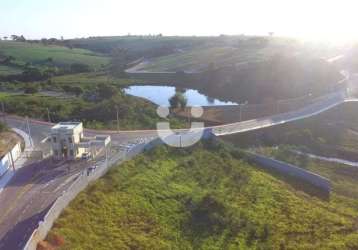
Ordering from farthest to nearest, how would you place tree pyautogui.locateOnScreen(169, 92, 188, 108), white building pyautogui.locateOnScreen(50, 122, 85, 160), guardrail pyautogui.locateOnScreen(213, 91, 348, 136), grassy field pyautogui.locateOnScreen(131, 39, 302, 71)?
grassy field pyautogui.locateOnScreen(131, 39, 302, 71), tree pyautogui.locateOnScreen(169, 92, 188, 108), guardrail pyautogui.locateOnScreen(213, 91, 348, 136), white building pyautogui.locateOnScreen(50, 122, 85, 160)

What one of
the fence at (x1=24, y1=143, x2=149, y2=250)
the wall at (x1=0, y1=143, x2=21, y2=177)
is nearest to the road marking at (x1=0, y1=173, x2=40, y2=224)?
the wall at (x1=0, y1=143, x2=21, y2=177)

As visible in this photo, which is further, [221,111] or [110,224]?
[221,111]

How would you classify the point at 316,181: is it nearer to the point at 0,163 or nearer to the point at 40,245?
the point at 40,245

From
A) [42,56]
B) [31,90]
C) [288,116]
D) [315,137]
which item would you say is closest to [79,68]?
[42,56]

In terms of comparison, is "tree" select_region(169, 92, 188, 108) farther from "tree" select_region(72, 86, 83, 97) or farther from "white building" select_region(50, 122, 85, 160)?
"white building" select_region(50, 122, 85, 160)

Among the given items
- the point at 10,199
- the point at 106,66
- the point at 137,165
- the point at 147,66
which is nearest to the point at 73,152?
the point at 137,165

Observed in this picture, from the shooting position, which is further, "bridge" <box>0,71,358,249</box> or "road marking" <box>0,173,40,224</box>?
"road marking" <box>0,173,40,224</box>

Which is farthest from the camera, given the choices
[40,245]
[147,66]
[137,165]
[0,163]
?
[147,66]

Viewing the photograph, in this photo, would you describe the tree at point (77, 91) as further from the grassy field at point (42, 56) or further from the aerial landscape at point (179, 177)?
the grassy field at point (42, 56)
